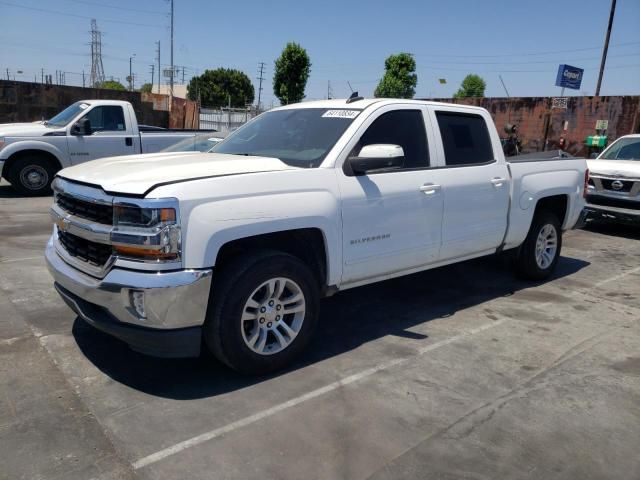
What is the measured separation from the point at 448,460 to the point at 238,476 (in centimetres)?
112

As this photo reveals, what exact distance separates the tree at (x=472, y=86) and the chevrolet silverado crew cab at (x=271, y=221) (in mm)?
98124

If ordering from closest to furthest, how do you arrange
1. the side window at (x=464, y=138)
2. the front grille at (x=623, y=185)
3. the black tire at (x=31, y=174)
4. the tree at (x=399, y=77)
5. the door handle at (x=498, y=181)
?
the side window at (x=464, y=138), the door handle at (x=498, y=181), the front grille at (x=623, y=185), the black tire at (x=31, y=174), the tree at (x=399, y=77)

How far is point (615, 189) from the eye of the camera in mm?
9312

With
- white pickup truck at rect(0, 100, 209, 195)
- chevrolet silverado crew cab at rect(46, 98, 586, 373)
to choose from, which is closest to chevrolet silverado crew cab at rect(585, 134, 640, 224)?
chevrolet silverado crew cab at rect(46, 98, 586, 373)

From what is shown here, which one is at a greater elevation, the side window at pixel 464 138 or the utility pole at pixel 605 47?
the utility pole at pixel 605 47

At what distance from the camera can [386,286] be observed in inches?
239

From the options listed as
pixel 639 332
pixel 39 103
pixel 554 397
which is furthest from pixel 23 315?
pixel 39 103

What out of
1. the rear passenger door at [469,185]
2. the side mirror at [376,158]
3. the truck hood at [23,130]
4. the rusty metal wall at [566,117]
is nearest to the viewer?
the side mirror at [376,158]

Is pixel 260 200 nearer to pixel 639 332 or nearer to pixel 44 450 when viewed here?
pixel 44 450

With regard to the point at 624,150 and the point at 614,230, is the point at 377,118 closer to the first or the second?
the point at 614,230

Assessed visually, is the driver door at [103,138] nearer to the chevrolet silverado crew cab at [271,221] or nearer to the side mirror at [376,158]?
the chevrolet silverado crew cab at [271,221]

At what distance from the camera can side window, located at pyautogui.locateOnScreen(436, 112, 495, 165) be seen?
16.5 feet

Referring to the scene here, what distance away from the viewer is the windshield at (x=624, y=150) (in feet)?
33.1

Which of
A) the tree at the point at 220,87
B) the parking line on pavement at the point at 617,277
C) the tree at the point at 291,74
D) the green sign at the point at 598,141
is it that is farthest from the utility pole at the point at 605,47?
the tree at the point at 220,87
